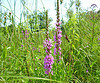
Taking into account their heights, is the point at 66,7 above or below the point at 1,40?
above

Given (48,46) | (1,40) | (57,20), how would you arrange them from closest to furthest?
(48,46)
(57,20)
(1,40)

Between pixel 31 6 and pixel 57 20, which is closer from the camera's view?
pixel 31 6

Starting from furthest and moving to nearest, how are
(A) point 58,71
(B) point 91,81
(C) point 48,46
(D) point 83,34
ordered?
(D) point 83,34, (B) point 91,81, (A) point 58,71, (C) point 48,46

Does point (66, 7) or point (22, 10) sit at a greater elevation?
point (66, 7)

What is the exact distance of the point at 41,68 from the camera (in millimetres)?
1674

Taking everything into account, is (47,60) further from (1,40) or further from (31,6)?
(1,40)

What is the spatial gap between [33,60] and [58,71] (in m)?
0.40

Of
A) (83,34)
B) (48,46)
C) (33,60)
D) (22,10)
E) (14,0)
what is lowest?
(33,60)

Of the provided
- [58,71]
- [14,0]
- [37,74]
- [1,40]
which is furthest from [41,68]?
[14,0]

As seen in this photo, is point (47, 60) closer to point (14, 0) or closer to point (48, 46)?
point (48, 46)

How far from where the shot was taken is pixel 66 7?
3334mm

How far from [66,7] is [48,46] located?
7.61 feet

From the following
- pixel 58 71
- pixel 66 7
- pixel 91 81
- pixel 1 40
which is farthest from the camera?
pixel 66 7

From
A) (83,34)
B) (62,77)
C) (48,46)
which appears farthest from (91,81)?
(83,34)
